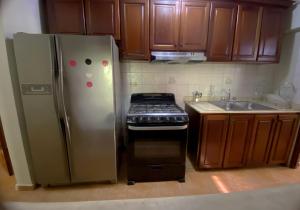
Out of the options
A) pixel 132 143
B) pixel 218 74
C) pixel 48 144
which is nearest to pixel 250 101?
pixel 218 74

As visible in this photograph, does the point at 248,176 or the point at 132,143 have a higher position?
the point at 132,143

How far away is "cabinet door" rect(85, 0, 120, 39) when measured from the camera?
74.0 inches

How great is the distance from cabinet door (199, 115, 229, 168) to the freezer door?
1.13m

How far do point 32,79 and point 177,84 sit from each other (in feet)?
6.04

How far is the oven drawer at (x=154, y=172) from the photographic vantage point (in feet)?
6.12

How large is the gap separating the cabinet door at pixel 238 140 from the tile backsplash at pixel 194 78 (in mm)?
Result: 684

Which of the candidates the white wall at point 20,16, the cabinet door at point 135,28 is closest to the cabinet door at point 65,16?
the white wall at point 20,16

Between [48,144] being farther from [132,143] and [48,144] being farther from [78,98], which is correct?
[132,143]

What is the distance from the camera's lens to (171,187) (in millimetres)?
1856

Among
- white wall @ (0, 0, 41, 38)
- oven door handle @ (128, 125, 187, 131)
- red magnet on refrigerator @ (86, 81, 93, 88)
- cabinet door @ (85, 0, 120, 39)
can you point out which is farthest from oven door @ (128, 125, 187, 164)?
white wall @ (0, 0, 41, 38)

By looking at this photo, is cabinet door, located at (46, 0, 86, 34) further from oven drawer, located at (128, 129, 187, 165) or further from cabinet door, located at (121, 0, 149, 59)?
oven drawer, located at (128, 129, 187, 165)

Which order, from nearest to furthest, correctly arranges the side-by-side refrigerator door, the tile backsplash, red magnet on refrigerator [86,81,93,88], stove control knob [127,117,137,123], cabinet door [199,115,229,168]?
the side-by-side refrigerator door
red magnet on refrigerator [86,81,93,88]
stove control knob [127,117,137,123]
cabinet door [199,115,229,168]
the tile backsplash

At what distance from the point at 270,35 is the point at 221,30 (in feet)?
2.34

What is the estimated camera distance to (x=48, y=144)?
1.64 m
